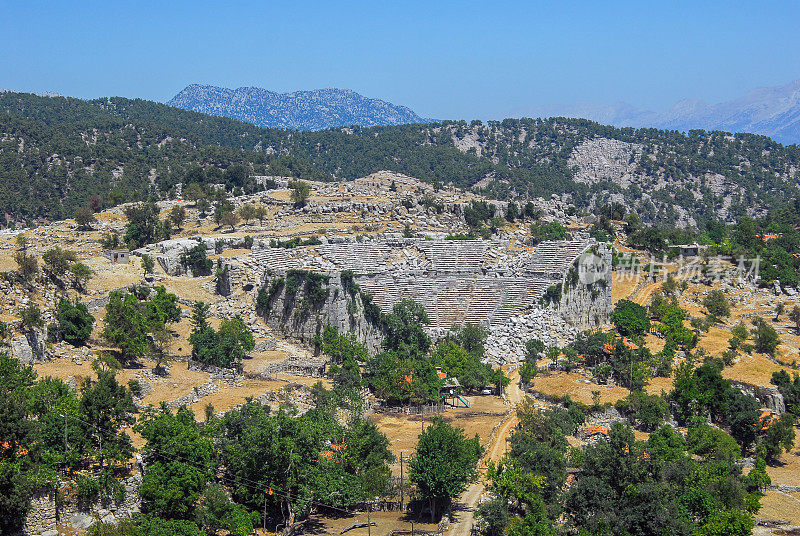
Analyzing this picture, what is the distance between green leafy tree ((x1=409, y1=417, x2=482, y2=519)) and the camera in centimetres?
2445

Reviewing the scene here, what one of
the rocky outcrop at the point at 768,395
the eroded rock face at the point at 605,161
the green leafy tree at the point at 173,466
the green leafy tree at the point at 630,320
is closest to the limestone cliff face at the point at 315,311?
the green leafy tree at the point at 630,320

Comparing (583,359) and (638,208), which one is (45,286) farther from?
(638,208)

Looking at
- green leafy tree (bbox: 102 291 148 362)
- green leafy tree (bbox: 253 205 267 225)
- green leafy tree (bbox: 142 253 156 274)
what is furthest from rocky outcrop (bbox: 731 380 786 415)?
green leafy tree (bbox: 253 205 267 225)

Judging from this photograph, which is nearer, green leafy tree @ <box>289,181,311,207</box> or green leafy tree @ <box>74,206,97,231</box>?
green leafy tree @ <box>74,206,97,231</box>

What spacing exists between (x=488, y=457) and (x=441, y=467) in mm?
5093

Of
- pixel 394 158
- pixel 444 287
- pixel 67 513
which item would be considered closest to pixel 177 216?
pixel 444 287

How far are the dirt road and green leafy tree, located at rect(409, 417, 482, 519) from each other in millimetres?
678

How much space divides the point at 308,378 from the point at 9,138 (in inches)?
2605

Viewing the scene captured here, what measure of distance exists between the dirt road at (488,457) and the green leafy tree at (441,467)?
0.68 m

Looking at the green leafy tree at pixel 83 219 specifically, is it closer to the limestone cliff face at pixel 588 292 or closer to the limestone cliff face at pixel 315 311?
the limestone cliff face at pixel 315 311

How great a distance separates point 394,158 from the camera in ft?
389

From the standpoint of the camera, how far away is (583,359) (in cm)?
4091

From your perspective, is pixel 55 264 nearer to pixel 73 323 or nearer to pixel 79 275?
pixel 79 275

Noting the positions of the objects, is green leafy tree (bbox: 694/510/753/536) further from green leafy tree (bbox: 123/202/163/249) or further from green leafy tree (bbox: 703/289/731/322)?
green leafy tree (bbox: 123/202/163/249)
